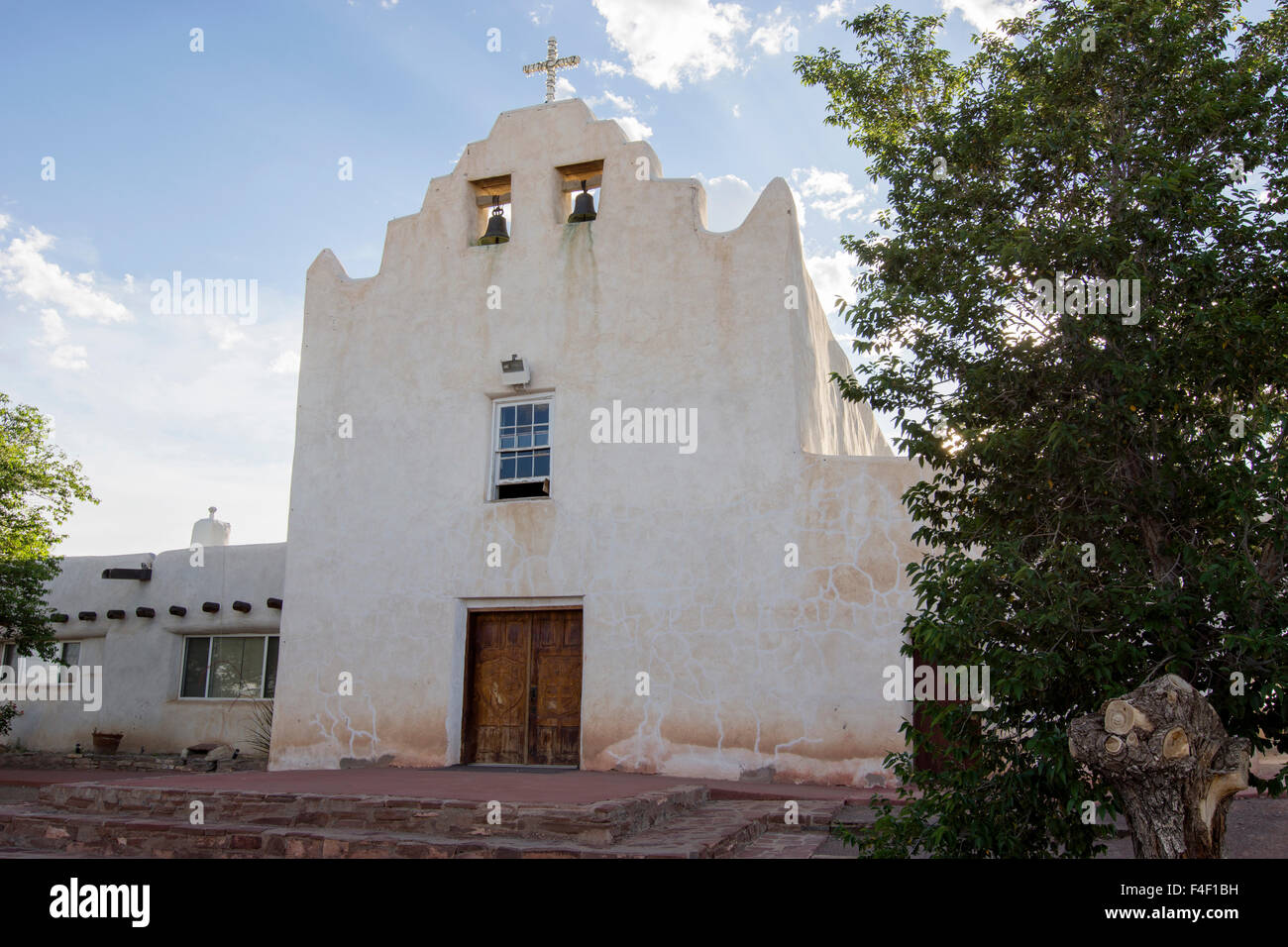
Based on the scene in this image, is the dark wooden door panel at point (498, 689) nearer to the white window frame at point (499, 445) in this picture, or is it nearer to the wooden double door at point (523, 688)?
the wooden double door at point (523, 688)

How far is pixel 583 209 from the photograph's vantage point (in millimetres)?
12141

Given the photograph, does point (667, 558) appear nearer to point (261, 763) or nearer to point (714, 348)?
point (714, 348)

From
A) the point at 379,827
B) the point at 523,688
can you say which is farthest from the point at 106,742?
the point at 379,827

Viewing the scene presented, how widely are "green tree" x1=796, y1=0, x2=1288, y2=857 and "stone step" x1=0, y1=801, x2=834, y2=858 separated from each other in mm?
1808

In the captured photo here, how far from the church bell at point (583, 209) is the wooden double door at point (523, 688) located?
4.80 m

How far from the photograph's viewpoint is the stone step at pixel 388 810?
680 centimetres

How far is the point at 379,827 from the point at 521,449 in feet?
18.0

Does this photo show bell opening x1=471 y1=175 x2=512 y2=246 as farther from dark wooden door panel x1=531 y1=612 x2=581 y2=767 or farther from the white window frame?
dark wooden door panel x1=531 y1=612 x2=581 y2=767

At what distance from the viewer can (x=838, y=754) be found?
32.5 ft

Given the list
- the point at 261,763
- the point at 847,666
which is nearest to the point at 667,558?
the point at 847,666

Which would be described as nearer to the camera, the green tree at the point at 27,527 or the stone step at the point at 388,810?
the stone step at the point at 388,810

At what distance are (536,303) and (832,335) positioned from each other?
471cm

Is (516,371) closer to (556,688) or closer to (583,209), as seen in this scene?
(583,209)

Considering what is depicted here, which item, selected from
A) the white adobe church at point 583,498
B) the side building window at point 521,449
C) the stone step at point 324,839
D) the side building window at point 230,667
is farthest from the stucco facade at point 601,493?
the side building window at point 230,667
